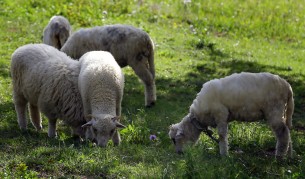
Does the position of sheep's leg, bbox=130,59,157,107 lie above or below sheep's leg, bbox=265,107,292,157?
below

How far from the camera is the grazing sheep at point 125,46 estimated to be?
1098 centimetres

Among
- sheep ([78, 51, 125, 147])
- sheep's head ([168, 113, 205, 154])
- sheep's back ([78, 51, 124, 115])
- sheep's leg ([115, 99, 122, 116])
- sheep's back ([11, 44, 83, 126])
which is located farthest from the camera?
sheep's back ([11, 44, 83, 126])

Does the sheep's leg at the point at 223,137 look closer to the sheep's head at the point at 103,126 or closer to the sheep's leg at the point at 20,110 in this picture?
the sheep's head at the point at 103,126

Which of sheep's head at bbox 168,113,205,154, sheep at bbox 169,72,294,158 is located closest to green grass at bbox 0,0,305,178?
sheep's head at bbox 168,113,205,154

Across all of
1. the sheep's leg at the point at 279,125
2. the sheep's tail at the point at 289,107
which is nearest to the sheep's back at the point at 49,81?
the sheep's leg at the point at 279,125

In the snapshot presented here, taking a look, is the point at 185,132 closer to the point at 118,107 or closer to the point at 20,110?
the point at 118,107

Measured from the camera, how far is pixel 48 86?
28.6 feet

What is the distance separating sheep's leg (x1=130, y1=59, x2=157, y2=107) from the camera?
1112 centimetres

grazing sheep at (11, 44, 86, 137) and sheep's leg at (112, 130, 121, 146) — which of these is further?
grazing sheep at (11, 44, 86, 137)

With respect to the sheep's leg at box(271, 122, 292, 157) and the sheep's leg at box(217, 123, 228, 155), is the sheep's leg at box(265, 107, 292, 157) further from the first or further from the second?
the sheep's leg at box(217, 123, 228, 155)

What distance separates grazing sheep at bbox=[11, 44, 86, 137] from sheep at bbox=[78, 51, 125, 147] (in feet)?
0.82

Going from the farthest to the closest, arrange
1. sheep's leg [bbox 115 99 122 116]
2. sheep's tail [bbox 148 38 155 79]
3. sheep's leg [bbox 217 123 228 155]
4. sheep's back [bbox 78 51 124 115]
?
1. sheep's tail [bbox 148 38 155 79]
2. sheep's leg [bbox 115 99 122 116]
3. sheep's back [bbox 78 51 124 115]
4. sheep's leg [bbox 217 123 228 155]

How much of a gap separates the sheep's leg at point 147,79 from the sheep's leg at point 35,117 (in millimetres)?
2488

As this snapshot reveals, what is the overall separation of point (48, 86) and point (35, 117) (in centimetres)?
90
